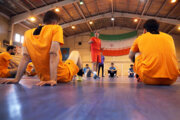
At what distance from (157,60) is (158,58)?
0.08 feet

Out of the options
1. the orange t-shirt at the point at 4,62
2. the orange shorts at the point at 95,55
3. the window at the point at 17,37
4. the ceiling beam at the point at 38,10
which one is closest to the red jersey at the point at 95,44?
the orange shorts at the point at 95,55

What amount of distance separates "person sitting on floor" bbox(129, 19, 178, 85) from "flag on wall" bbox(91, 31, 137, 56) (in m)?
9.41

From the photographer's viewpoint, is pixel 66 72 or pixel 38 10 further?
pixel 38 10

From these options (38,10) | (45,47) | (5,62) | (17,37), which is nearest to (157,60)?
(45,47)

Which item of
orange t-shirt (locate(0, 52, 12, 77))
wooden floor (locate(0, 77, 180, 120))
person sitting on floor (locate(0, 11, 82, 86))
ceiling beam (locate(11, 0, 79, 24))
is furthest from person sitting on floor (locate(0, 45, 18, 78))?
ceiling beam (locate(11, 0, 79, 24))

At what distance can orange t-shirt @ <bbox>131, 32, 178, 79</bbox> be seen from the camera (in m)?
1.38

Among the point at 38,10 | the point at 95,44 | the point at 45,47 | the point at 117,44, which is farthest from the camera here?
the point at 117,44

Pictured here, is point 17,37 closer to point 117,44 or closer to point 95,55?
point 95,55

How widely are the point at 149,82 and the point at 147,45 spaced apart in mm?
445

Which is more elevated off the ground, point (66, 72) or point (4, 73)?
point (66, 72)

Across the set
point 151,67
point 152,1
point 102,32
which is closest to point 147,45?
point 151,67

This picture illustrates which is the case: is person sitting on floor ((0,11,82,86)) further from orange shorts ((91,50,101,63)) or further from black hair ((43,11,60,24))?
orange shorts ((91,50,101,63))

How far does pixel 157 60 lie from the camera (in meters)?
1.38

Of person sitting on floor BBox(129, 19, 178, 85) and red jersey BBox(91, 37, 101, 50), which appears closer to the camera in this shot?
person sitting on floor BBox(129, 19, 178, 85)
